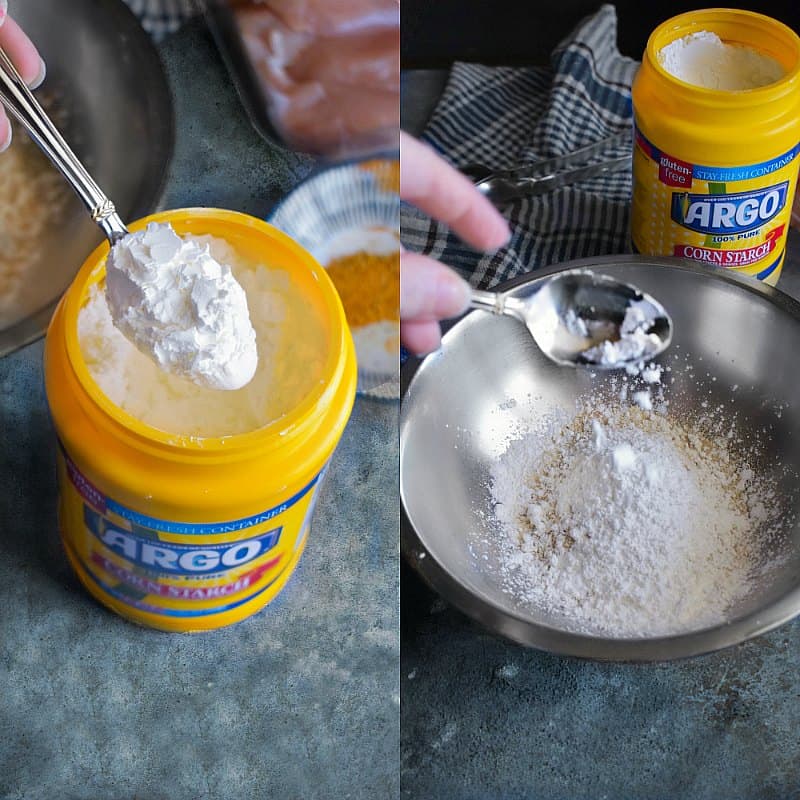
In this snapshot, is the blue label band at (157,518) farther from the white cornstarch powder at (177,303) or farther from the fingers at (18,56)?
the fingers at (18,56)

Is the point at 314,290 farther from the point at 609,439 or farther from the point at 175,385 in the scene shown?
the point at 609,439

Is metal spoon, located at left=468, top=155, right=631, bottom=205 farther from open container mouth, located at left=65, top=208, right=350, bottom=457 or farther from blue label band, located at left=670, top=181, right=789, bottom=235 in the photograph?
open container mouth, located at left=65, top=208, right=350, bottom=457

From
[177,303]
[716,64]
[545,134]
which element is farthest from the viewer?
[545,134]

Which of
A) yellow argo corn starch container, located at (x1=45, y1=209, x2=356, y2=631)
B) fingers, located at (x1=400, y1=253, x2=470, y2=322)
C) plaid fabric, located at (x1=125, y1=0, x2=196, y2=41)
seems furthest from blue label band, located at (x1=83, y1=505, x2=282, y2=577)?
plaid fabric, located at (x1=125, y1=0, x2=196, y2=41)

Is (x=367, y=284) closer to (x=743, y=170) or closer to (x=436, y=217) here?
(x=436, y=217)

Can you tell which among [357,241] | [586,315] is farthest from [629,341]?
[357,241]

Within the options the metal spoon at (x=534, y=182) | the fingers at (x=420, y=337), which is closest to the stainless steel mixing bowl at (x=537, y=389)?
the fingers at (x=420, y=337)

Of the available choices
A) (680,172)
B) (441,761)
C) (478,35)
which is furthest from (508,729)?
(478,35)
